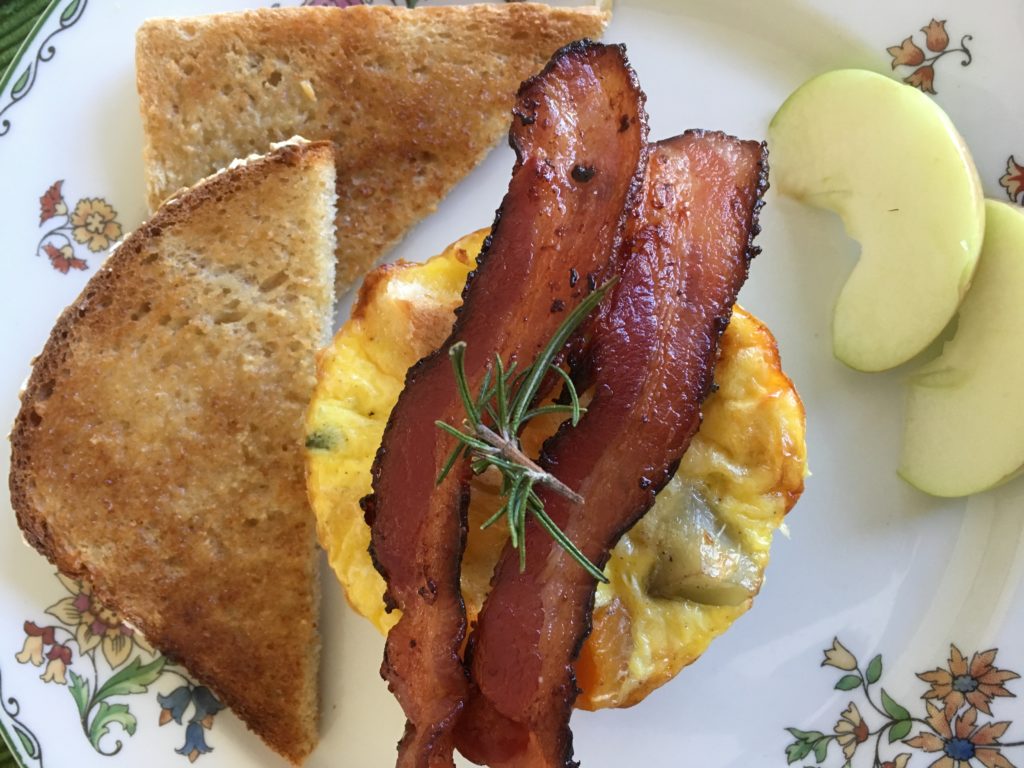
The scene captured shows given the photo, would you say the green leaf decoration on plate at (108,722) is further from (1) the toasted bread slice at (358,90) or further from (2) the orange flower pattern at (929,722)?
(2) the orange flower pattern at (929,722)

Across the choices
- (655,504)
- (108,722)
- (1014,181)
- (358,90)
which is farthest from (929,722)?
(358,90)

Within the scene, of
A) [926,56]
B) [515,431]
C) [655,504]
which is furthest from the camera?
[926,56]

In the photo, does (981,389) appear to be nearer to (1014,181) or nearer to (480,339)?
(1014,181)

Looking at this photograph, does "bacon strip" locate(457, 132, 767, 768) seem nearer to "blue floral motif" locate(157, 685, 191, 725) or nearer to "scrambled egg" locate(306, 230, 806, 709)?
"scrambled egg" locate(306, 230, 806, 709)

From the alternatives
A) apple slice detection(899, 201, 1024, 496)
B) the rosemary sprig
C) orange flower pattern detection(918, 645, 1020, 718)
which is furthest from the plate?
the rosemary sprig

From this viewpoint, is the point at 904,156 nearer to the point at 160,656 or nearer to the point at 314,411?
the point at 314,411
